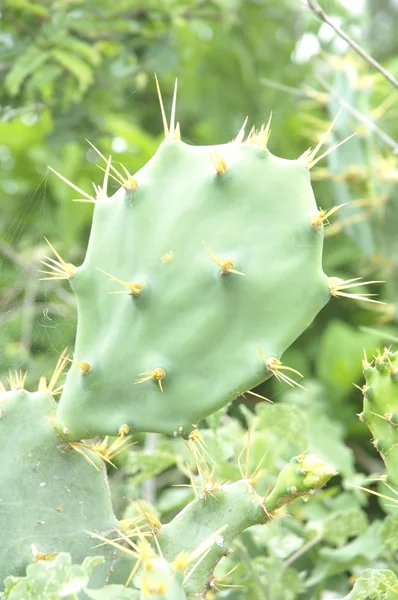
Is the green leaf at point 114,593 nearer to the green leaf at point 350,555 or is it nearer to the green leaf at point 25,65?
the green leaf at point 350,555

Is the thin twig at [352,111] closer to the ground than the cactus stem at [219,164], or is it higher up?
→ closer to the ground

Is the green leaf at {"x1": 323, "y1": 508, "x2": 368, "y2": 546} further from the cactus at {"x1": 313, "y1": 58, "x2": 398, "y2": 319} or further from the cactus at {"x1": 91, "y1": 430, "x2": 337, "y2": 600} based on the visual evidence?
the cactus at {"x1": 313, "y1": 58, "x2": 398, "y2": 319}

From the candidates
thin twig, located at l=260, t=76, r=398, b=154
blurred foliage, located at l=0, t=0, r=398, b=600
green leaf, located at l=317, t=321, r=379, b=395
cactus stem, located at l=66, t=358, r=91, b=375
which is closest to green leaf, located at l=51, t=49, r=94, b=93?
blurred foliage, located at l=0, t=0, r=398, b=600

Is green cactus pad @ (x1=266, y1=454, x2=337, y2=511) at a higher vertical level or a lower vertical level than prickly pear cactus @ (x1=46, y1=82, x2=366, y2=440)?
lower

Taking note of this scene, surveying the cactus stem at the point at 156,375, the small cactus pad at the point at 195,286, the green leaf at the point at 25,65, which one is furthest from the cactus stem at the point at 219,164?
the green leaf at the point at 25,65

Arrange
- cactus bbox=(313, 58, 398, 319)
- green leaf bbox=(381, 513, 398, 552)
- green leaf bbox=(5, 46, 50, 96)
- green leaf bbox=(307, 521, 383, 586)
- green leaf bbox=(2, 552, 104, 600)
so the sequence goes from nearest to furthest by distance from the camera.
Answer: green leaf bbox=(2, 552, 104, 600), green leaf bbox=(381, 513, 398, 552), green leaf bbox=(307, 521, 383, 586), green leaf bbox=(5, 46, 50, 96), cactus bbox=(313, 58, 398, 319)

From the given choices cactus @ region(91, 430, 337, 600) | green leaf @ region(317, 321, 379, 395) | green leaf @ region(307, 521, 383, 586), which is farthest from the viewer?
green leaf @ region(317, 321, 379, 395)

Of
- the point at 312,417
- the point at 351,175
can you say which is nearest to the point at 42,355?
the point at 312,417
